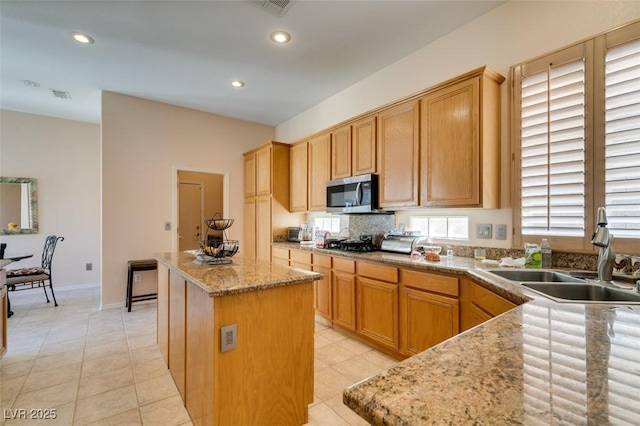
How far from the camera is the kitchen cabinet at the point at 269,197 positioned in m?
4.37

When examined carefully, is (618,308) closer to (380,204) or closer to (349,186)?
(380,204)

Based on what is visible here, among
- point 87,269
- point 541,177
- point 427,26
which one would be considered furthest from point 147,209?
point 541,177

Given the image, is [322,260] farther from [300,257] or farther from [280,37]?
[280,37]

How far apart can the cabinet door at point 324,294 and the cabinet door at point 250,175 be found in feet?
7.18

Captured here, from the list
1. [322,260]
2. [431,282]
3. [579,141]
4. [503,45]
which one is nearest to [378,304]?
[431,282]

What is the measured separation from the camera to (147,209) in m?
4.28

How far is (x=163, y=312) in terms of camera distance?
8.29 feet

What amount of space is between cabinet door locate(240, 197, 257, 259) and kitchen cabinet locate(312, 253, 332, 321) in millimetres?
1769

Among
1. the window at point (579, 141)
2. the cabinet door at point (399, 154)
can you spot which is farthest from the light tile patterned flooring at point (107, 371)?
the window at point (579, 141)

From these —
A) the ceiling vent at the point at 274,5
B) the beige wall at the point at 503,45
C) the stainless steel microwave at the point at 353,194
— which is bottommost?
the stainless steel microwave at the point at 353,194

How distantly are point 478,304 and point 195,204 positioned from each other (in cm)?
600

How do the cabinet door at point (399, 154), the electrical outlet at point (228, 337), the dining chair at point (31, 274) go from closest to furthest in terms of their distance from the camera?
the electrical outlet at point (228, 337) → the cabinet door at point (399, 154) → the dining chair at point (31, 274)

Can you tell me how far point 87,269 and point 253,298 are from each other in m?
5.38

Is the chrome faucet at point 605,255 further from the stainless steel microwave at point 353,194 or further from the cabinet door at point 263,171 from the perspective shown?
the cabinet door at point 263,171
